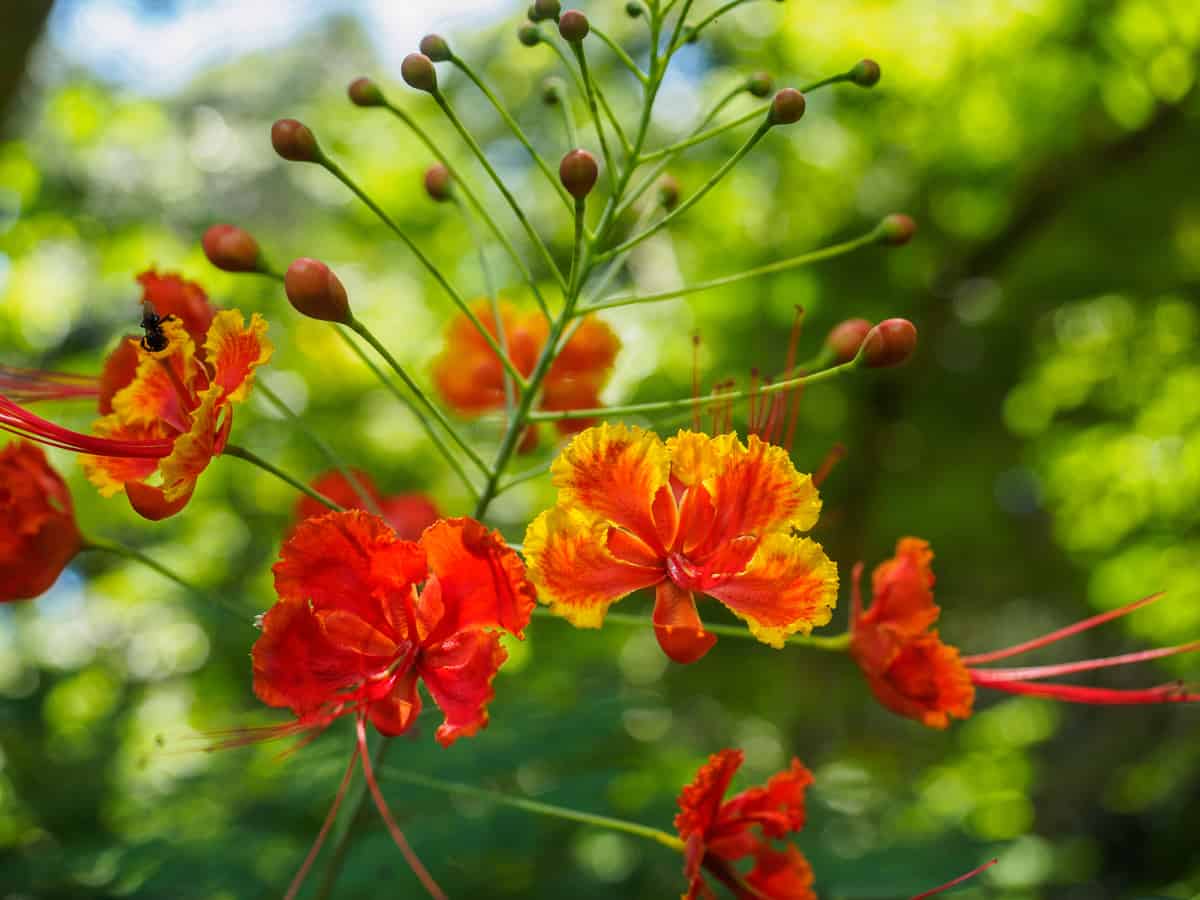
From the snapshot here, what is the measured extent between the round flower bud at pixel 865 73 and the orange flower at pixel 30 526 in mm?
1417

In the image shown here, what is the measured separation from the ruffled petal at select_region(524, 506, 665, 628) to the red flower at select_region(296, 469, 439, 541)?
95cm

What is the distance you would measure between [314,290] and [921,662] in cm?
110

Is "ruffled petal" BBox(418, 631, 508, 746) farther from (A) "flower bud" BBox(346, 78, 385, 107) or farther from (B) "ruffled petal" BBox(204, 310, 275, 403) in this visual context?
(A) "flower bud" BBox(346, 78, 385, 107)

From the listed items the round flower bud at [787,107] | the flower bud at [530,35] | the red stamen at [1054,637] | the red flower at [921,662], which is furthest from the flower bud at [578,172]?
the red stamen at [1054,637]

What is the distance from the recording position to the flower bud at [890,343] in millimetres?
1469

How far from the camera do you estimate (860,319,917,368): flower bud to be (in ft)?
4.82

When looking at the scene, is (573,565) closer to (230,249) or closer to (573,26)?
(573,26)

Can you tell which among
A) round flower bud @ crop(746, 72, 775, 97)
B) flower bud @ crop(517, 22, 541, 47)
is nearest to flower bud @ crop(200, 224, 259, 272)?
flower bud @ crop(517, 22, 541, 47)

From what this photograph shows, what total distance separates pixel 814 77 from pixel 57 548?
10.9 ft

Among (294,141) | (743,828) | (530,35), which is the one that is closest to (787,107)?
(530,35)

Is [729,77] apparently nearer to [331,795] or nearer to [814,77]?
[814,77]

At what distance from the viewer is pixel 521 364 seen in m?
2.20

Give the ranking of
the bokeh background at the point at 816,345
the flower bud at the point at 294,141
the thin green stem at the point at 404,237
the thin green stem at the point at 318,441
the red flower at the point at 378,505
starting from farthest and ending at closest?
the bokeh background at the point at 816,345 → the red flower at the point at 378,505 → the thin green stem at the point at 318,441 → the flower bud at the point at 294,141 → the thin green stem at the point at 404,237

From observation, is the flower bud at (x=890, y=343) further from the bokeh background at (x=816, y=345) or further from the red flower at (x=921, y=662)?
the bokeh background at (x=816, y=345)
